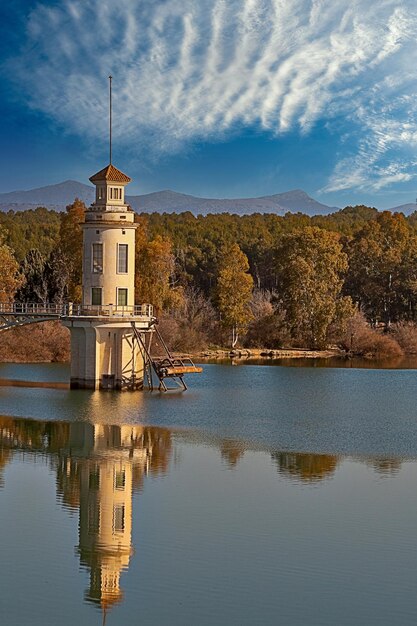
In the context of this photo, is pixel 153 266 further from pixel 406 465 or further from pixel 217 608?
pixel 217 608

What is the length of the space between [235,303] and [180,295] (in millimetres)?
4532

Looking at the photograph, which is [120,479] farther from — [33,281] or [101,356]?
[33,281]

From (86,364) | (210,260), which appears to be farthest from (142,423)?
(210,260)

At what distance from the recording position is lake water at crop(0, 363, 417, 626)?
52.6ft

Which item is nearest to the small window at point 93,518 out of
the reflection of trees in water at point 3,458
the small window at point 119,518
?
the small window at point 119,518

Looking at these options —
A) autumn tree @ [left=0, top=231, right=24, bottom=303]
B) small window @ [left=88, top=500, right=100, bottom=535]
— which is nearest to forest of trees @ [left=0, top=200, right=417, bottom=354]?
autumn tree @ [left=0, top=231, right=24, bottom=303]

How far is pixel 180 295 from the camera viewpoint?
2960 inches

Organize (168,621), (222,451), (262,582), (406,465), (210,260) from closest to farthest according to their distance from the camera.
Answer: (168,621) → (262,582) → (406,465) → (222,451) → (210,260)

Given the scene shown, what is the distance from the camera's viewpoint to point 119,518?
2128 cm

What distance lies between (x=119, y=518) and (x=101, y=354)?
23525 millimetres

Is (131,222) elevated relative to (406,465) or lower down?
elevated

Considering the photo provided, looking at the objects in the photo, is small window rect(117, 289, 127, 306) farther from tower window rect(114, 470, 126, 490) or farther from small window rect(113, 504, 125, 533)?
small window rect(113, 504, 125, 533)

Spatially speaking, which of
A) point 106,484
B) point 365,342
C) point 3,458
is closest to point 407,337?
point 365,342

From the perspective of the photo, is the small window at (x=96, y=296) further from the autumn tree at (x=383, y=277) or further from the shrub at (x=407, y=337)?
the autumn tree at (x=383, y=277)
